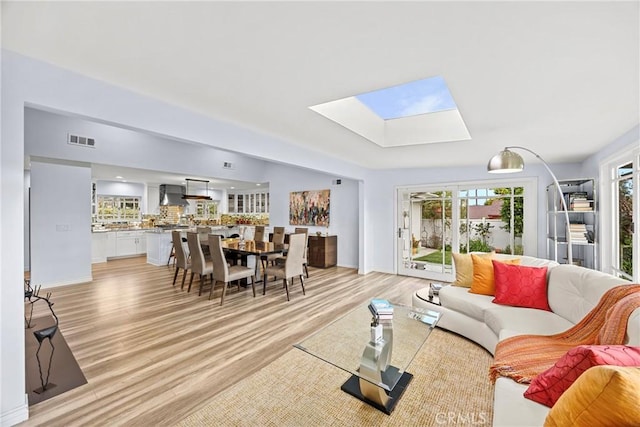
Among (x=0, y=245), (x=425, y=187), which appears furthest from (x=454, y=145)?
(x=0, y=245)

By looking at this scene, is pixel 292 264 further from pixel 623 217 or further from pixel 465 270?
pixel 623 217

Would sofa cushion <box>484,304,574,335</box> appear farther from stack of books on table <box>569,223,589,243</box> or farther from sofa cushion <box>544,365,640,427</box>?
stack of books on table <box>569,223,589,243</box>

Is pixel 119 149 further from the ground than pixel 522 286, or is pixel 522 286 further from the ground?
pixel 119 149

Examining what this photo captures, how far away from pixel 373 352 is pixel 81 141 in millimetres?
6077

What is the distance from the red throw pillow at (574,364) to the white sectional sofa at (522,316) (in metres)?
0.06

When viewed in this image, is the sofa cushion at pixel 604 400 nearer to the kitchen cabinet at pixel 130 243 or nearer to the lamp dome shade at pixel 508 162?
the lamp dome shade at pixel 508 162

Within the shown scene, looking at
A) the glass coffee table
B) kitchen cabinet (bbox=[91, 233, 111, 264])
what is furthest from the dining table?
kitchen cabinet (bbox=[91, 233, 111, 264])

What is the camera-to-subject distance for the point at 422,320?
2.70m

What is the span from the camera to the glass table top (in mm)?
1993

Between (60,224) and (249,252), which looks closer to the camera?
(249,252)

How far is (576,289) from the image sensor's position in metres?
2.50

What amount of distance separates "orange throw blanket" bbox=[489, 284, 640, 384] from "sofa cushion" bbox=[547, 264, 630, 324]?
265 mm

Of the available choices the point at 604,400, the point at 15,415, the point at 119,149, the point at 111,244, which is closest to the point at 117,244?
the point at 111,244

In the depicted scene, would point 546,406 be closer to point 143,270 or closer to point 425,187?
point 425,187
